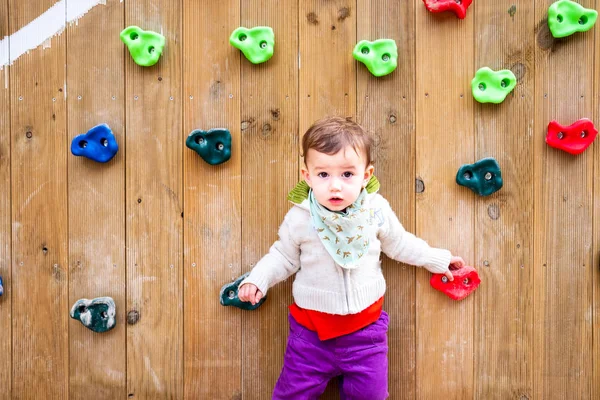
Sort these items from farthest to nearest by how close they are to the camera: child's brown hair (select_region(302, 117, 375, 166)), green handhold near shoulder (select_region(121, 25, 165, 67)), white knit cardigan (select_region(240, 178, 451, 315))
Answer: green handhold near shoulder (select_region(121, 25, 165, 67))
white knit cardigan (select_region(240, 178, 451, 315))
child's brown hair (select_region(302, 117, 375, 166))

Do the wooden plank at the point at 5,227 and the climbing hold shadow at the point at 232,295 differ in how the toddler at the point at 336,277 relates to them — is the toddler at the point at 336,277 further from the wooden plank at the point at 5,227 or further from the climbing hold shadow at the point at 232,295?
the wooden plank at the point at 5,227

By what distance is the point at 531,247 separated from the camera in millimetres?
1201

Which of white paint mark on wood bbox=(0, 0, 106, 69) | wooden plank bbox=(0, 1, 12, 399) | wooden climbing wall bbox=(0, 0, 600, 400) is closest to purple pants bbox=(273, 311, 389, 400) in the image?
wooden climbing wall bbox=(0, 0, 600, 400)

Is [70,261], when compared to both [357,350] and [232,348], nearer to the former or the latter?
[232,348]

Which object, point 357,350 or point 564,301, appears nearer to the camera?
point 357,350

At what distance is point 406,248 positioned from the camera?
3.71 feet

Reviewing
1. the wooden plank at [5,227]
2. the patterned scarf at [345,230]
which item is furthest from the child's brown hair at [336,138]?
the wooden plank at [5,227]

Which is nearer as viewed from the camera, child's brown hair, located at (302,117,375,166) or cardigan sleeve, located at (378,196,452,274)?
child's brown hair, located at (302,117,375,166)

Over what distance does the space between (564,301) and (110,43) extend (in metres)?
1.32

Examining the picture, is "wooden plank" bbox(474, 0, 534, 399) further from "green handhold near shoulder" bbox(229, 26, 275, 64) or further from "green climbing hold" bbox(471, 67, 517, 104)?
"green handhold near shoulder" bbox(229, 26, 275, 64)

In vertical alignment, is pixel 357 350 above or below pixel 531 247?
below

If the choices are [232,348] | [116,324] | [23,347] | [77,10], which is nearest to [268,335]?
[232,348]

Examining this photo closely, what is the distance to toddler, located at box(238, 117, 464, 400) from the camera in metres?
1.03

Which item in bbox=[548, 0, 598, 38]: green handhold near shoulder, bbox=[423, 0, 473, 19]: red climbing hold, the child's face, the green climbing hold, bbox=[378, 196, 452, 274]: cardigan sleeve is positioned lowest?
bbox=[378, 196, 452, 274]: cardigan sleeve
